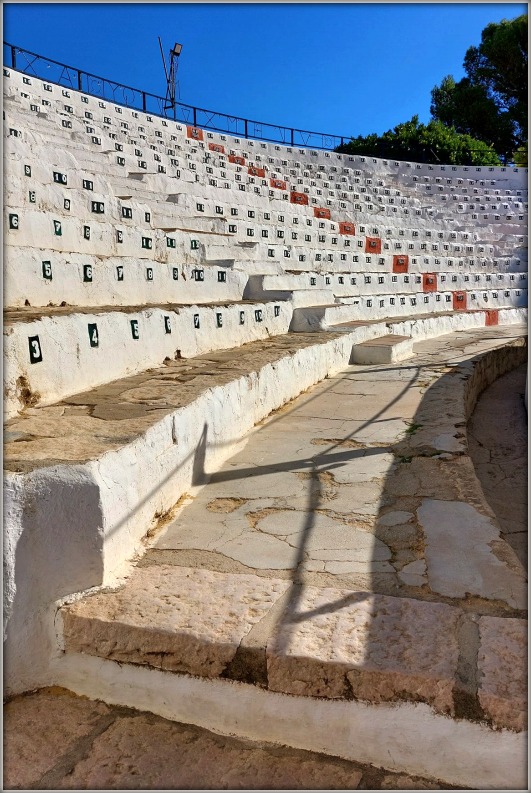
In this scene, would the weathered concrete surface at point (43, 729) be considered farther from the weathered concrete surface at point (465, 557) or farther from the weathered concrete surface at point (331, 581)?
the weathered concrete surface at point (465, 557)

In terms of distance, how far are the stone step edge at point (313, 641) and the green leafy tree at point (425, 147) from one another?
83.4ft

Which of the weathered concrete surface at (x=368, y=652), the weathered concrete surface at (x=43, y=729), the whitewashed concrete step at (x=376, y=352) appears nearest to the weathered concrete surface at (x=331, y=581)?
the weathered concrete surface at (x=368, y=652)

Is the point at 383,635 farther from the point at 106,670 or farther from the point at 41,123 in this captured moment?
the point at 41,123

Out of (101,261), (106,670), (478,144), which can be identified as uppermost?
(478,144)

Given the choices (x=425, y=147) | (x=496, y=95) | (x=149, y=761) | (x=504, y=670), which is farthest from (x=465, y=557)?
(x=496, y=95)

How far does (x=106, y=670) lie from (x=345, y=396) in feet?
12.1

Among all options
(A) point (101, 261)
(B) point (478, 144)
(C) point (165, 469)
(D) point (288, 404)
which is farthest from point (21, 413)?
(B) point (478, 144)

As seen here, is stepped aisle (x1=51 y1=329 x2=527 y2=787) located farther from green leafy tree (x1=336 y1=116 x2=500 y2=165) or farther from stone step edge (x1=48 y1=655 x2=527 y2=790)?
green leafy tree (x1=336 y1=116 x2=500 y2=165)

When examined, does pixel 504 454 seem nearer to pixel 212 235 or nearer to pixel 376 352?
pixel 376 352

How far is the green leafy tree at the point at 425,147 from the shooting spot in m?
24.5

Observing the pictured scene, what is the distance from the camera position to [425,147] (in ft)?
81.1

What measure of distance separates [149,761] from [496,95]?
112 feet

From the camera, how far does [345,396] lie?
5.34 metres

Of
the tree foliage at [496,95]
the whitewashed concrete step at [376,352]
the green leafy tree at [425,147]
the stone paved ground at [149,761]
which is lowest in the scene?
the stone paved ground at [149,761]
